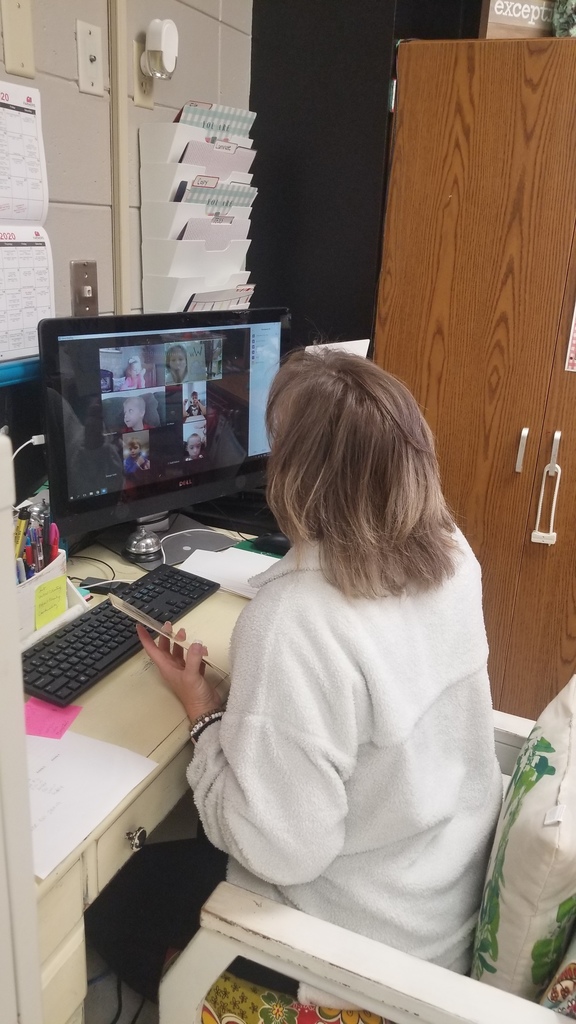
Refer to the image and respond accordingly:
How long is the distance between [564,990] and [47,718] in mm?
668

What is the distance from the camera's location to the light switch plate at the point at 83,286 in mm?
1489

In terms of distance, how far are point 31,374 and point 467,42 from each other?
4.10 feet

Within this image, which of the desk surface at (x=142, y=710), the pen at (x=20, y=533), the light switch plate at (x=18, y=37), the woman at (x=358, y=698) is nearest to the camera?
the woman at (x=358, y=698)

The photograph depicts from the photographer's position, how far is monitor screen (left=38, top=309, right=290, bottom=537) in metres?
1.25

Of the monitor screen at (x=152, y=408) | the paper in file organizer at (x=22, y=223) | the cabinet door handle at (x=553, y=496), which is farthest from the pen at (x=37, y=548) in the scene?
the cabinet door handle at (x=553, y=496)

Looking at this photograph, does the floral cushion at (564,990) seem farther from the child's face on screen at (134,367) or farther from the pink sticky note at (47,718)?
the child's face on screen at (134,367)

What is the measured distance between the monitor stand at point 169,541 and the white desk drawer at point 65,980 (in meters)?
0.73

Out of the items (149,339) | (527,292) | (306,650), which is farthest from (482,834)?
(527,292)

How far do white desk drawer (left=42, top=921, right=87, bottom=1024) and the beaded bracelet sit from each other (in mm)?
243

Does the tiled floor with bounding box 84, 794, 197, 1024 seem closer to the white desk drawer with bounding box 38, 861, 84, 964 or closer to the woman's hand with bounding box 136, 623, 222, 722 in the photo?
the woman's hand with bounding box 136, 623, 222, 722

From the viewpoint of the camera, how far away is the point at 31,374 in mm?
1341

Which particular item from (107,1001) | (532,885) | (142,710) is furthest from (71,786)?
(107,1001)

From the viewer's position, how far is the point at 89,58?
4.65 feet

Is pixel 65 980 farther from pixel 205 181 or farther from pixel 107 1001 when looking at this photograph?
pixel 205 181
